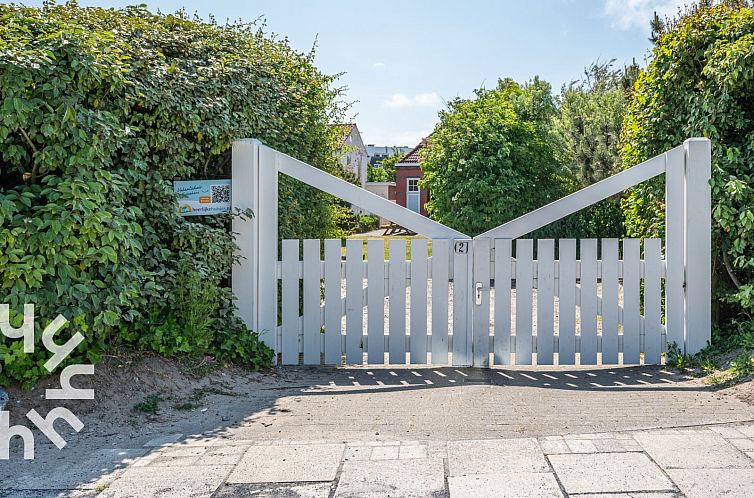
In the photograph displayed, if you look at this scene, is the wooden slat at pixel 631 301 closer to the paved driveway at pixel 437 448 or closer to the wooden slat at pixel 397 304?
the paved driveway at pixel 437 448

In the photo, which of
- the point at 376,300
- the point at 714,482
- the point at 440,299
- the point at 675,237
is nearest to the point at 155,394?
the point at 376,300

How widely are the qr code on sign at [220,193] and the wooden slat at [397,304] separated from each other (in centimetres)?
153

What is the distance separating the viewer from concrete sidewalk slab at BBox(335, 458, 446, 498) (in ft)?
10.6

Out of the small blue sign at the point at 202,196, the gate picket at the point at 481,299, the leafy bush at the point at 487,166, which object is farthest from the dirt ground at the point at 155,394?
the leafy bush at the point at 487,166

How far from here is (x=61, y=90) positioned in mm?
4402

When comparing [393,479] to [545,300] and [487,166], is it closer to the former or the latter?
[545,300]

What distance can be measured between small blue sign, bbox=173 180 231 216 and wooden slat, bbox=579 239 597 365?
3.18m

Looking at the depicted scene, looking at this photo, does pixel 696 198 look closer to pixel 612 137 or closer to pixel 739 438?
pixel 739 438

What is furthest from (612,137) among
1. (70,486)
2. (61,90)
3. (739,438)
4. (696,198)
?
(70,486)

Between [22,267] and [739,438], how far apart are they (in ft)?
14.6

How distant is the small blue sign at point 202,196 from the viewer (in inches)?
225

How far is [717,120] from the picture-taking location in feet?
20.1

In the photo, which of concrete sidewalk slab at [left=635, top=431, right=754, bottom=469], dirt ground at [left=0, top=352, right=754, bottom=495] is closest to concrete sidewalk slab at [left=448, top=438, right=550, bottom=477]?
dirt ground at [left=0, top=352, right=754, bottom=495]
